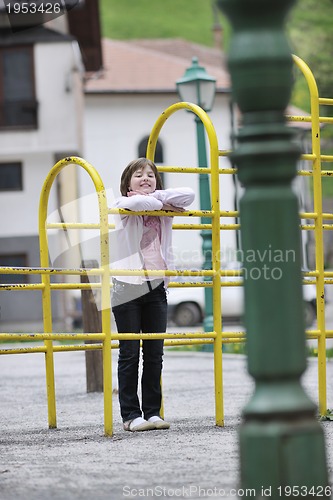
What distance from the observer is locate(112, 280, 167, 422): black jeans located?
6914mm

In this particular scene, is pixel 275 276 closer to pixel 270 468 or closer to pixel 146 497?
pixel 270 468

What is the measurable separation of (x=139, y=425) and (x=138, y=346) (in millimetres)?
465

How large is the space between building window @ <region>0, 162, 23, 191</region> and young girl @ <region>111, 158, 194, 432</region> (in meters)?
28.0

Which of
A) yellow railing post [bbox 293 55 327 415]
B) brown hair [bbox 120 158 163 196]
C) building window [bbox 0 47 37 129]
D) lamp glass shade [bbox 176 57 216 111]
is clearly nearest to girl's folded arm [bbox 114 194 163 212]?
brown hair [bbox 120 158 163 196]

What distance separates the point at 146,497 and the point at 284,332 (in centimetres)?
110

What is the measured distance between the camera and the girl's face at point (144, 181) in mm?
6973

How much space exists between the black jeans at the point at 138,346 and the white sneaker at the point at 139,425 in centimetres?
5

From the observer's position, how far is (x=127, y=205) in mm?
6746

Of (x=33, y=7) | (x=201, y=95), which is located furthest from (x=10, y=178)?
(x=201, y=95)

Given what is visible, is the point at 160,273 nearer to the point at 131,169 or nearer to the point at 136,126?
the point at 131,169

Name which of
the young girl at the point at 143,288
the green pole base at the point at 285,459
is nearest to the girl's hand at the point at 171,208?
the young girl at the point at 143,288

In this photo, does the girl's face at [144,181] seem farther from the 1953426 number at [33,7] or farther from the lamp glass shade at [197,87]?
the 1953426 number at [33,7]

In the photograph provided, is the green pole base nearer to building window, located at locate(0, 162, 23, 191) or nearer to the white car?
the white car

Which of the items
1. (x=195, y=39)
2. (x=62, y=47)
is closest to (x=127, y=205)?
(x=62, y=47)
